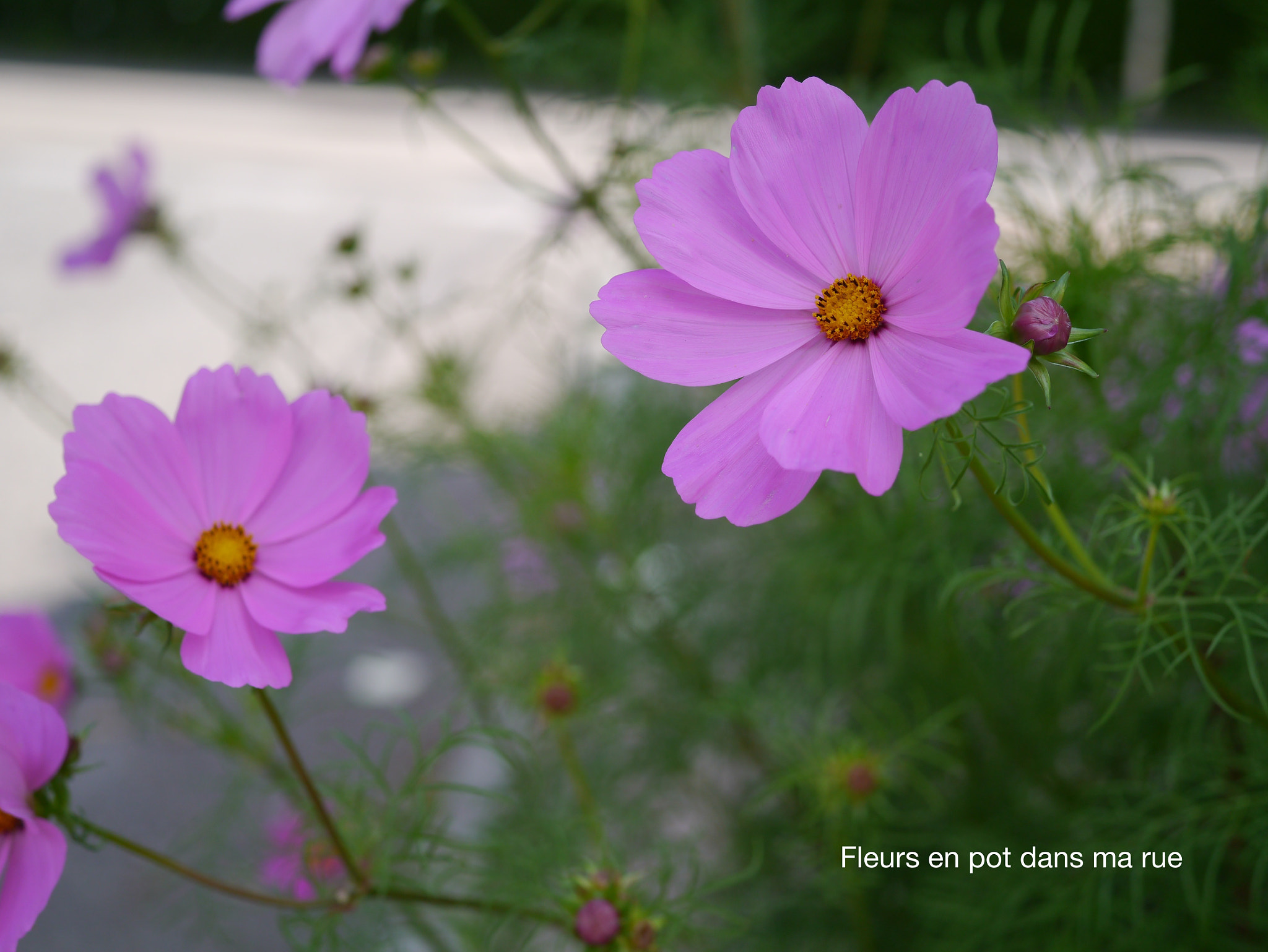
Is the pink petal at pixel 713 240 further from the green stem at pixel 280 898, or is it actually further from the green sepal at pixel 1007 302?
the green stem at pixel 280 898

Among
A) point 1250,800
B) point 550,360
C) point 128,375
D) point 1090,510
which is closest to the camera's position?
point 1250,800

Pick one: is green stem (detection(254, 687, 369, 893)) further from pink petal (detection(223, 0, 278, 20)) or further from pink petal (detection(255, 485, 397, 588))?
pink petal (detection(223, 0, 278, 20))

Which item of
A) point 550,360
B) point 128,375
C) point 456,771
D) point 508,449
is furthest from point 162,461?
point 128,375

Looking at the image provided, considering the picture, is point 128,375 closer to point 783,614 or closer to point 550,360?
point 550,360

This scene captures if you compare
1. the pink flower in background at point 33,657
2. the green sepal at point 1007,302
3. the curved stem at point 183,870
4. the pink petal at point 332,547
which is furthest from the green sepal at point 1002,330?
the pink flower in background at point 33,657

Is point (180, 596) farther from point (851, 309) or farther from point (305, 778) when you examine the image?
point (851, 309)
